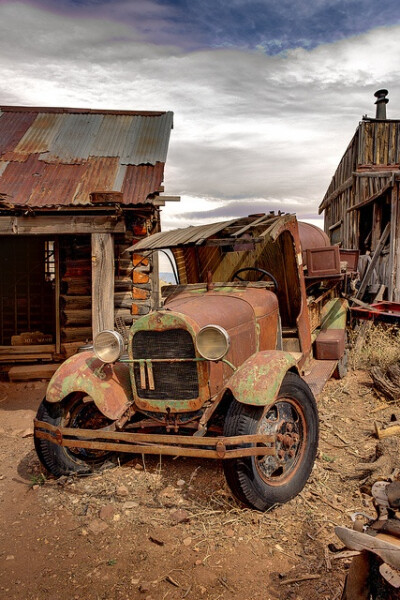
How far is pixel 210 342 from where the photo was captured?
3.52 m

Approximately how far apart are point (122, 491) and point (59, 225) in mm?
3716

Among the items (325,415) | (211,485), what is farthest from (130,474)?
(325,415)

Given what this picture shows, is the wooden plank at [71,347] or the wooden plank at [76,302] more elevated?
the wooden plank at [76,302]

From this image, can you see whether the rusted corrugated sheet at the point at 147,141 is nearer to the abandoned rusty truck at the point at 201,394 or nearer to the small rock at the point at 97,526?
the abandoned rusty truck at the point at 201,394

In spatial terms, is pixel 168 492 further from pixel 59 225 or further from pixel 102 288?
pixel 59 225

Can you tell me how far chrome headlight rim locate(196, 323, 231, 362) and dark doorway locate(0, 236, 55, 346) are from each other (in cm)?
651

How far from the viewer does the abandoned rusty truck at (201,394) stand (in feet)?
11.1

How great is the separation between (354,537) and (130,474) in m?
2.58

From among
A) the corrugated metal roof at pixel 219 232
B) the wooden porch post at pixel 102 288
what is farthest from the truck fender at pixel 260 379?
the wooden porch post at pixel 102 288

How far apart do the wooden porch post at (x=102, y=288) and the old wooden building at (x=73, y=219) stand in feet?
0.04

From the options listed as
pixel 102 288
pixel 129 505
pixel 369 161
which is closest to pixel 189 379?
pixel 129 505

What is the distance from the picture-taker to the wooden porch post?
5.93m

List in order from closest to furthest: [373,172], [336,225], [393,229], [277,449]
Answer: [277,449], [393,229], [373,172], [336,225]

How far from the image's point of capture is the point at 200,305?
13.3ft
